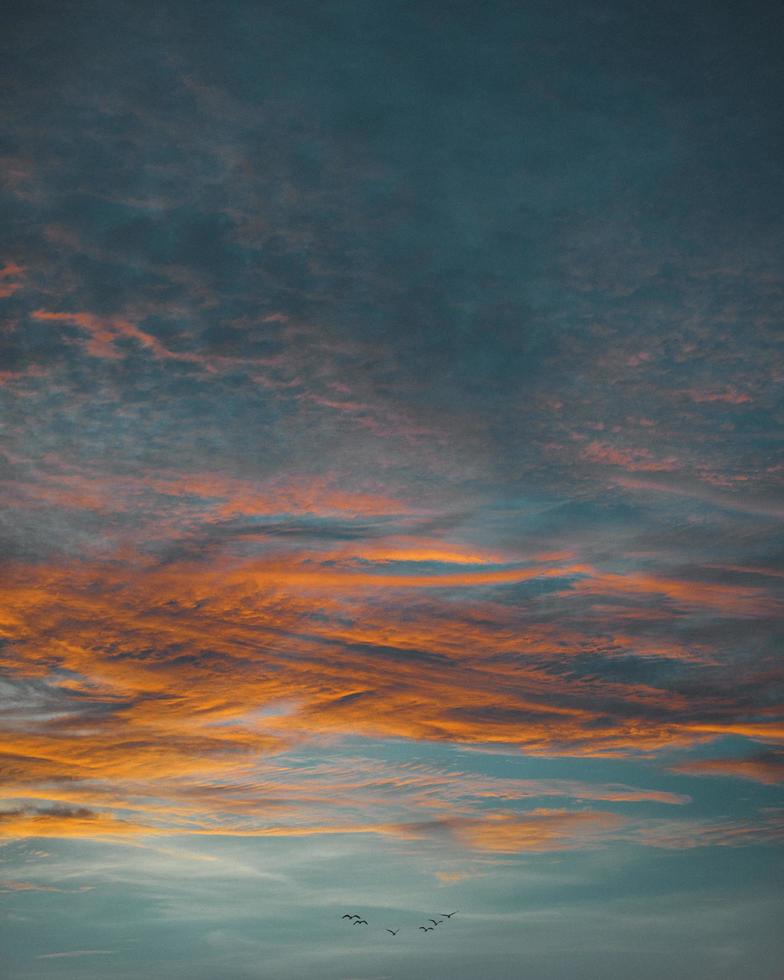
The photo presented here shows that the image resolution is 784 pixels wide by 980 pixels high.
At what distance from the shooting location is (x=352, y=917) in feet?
380

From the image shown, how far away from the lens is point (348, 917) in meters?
115

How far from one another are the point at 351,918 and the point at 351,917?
1.63 metres

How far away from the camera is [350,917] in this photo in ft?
375

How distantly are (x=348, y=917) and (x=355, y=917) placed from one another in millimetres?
4154

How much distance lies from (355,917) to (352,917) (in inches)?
120

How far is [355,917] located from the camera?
4663 inches

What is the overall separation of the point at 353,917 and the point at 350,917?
3.13 m

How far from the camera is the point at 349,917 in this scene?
376 feet

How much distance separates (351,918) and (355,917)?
2.69 metres

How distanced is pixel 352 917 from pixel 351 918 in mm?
479

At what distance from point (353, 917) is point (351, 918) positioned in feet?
3.11

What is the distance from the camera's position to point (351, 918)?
116 metres

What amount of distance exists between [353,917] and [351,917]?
2.51 metres
